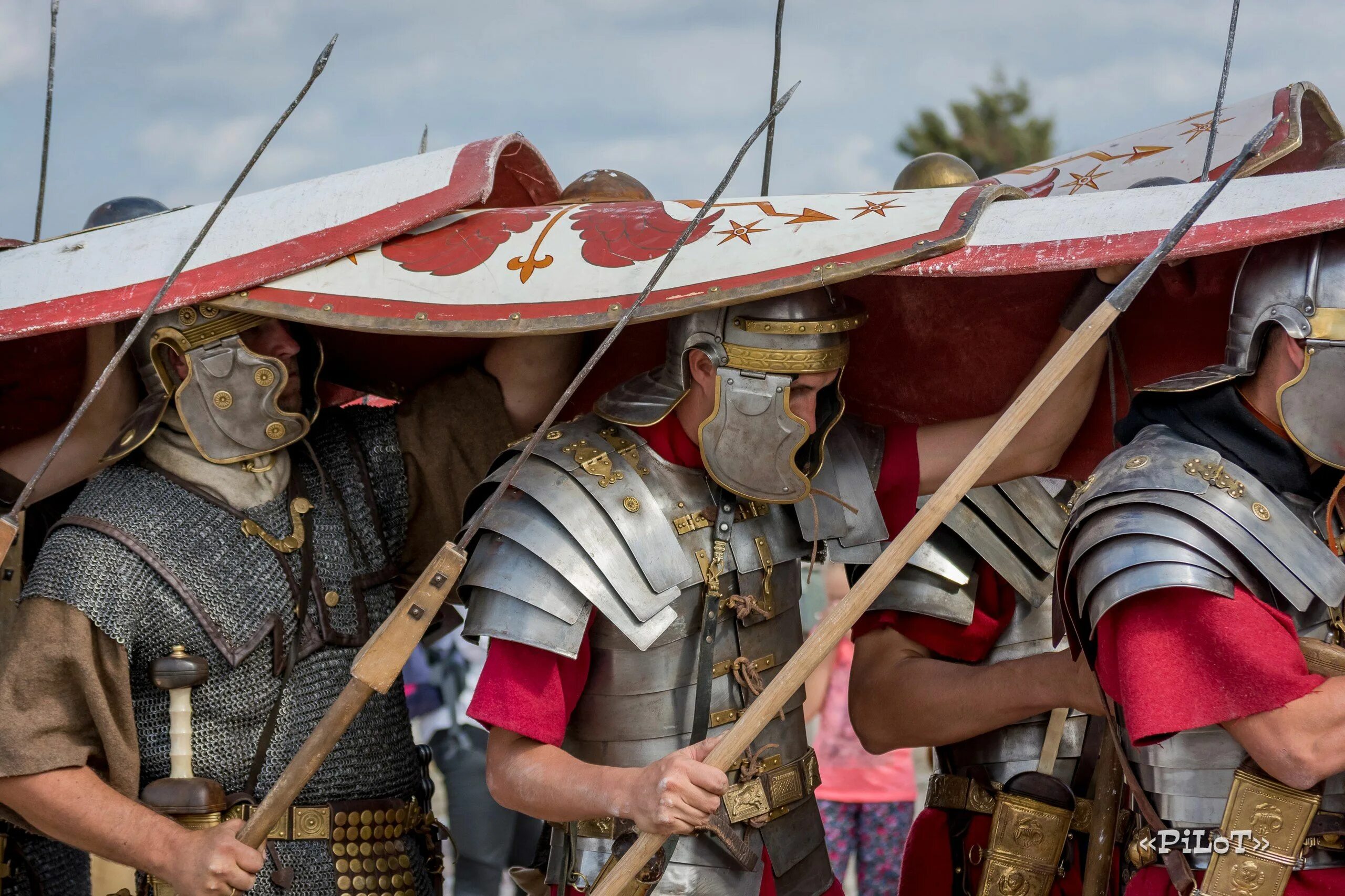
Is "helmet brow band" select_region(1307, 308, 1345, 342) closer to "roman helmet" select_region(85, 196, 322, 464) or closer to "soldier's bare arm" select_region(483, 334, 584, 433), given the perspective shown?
"soldier's bare arm" select_region(483, 334, 584, 433)

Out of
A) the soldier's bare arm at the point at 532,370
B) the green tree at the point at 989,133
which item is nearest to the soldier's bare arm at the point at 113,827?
the soldier's bare arm at the point at 532,370

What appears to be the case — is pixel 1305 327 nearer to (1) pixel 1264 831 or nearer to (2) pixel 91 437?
(1) pixel 1264 831

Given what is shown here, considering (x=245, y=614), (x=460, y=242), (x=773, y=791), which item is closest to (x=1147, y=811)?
(x=773, y=791)

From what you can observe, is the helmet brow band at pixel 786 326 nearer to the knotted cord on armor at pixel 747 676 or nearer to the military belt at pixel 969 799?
the knotted cord on armor at pixel 747 676

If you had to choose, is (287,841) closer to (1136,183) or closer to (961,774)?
(961,774)

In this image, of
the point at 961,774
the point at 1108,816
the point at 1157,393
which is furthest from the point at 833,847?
the point at 1157,393

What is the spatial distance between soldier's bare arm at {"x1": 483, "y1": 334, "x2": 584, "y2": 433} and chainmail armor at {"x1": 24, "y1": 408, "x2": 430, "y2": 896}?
42cm

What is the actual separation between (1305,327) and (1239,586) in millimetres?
477

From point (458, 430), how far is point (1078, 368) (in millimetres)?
1481

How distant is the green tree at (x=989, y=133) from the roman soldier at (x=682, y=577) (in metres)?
20.0

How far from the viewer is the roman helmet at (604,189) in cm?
352

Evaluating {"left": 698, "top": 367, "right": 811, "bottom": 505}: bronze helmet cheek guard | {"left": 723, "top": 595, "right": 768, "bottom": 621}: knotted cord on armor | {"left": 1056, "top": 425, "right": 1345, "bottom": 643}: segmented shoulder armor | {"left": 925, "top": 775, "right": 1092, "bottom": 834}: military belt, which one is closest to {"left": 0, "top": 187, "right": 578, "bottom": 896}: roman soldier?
{"left": 698, "top": 367, "right": 811, "bottom": 505}: bronze helmet cheek guard

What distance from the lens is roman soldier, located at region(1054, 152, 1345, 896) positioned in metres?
2.52

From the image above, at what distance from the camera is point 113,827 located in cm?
302
